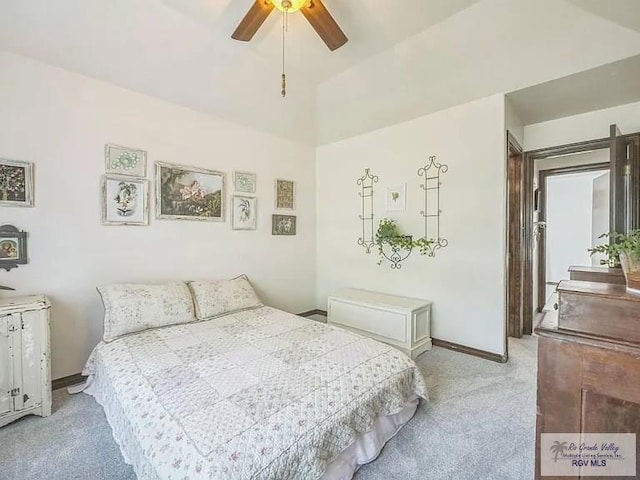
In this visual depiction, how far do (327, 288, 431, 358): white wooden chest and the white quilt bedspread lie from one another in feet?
3.16

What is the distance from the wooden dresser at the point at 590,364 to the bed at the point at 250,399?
825 millimetres

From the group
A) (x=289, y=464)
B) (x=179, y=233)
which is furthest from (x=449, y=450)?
(x=179, y=233)

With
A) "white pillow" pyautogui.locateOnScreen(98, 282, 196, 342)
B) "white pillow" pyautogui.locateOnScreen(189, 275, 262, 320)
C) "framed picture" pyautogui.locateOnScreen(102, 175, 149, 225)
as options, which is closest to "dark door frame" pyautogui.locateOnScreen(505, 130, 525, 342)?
"white pillow" pyautogui.locateOnScreen(189, 275, 262, 320)

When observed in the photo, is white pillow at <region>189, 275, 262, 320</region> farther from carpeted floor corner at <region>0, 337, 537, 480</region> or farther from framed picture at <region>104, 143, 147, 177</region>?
A: framed picture at <region>104, 143, 147, 177</region>

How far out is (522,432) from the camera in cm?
183

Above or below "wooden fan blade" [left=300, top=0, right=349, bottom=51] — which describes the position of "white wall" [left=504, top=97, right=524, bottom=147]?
below

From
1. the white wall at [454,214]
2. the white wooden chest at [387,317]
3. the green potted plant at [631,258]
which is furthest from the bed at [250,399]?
the white wall at [454,214]

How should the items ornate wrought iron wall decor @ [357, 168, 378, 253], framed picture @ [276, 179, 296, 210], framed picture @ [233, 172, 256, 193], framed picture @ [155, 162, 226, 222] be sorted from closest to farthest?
framed picture @ [155, 162, 226, 222] → framed picture @ [233, 172, 256, 193] → ornate wrought iron wall decor @ [357, 168, 378, 253] → framed picture @ [276, 179, 296, 210]

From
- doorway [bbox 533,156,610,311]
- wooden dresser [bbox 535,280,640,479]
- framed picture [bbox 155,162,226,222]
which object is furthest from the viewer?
doorway [bbox 533,156,610,311]

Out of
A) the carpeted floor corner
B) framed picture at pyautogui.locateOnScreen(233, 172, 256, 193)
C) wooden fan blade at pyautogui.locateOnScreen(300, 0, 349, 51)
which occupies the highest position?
wooden fan blade at pyautogui.locateOnScreen(300, 0, 349, 51)

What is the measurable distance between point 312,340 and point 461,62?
263 cm

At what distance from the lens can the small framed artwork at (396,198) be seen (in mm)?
3488

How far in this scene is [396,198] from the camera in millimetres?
3549

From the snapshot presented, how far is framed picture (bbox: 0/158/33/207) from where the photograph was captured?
7.06 feet
